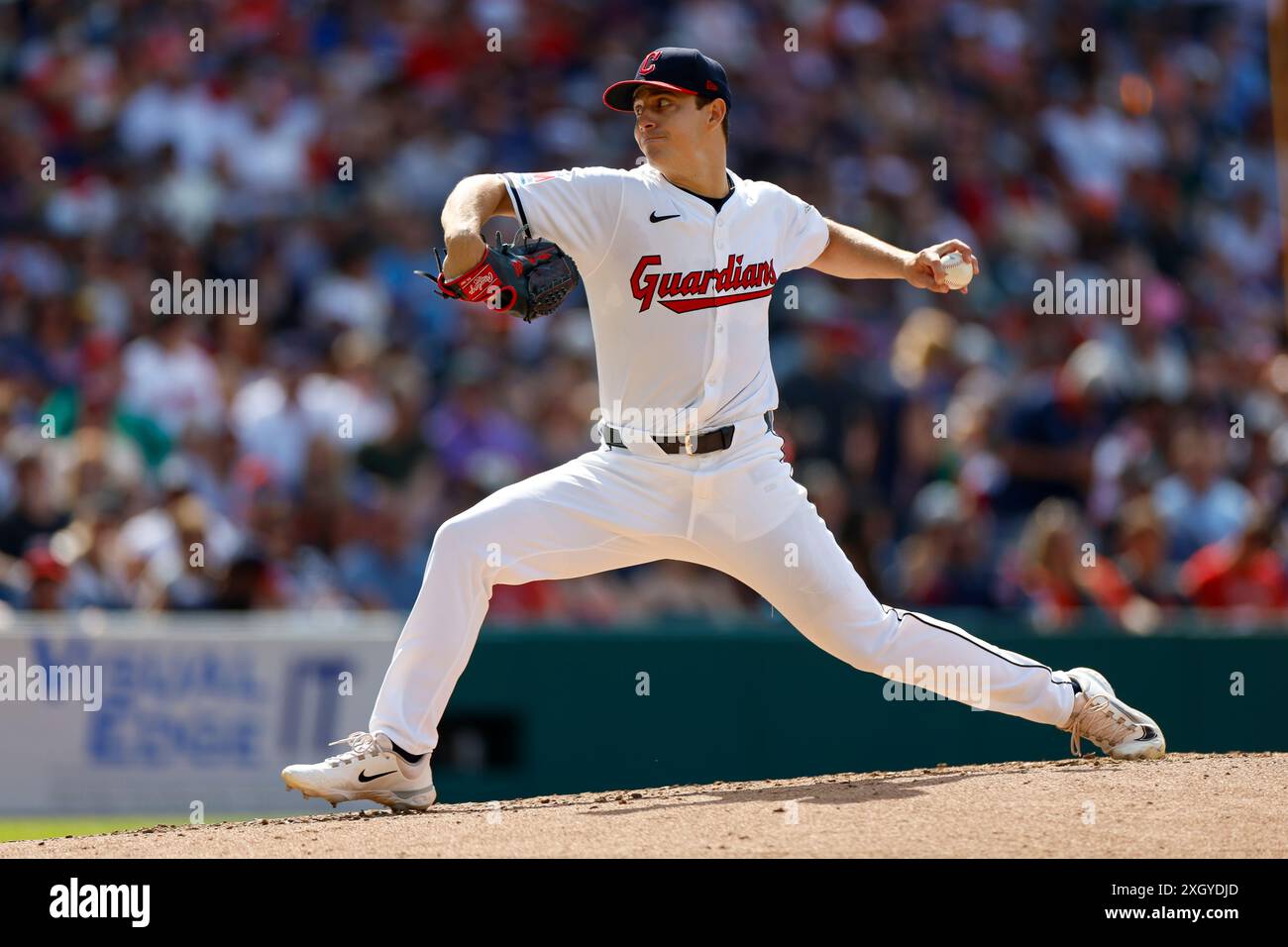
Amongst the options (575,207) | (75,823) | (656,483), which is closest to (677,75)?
(575,207)

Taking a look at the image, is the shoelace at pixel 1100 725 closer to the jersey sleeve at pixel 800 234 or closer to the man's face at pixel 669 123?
the jersey sleeve at pixel 800 234

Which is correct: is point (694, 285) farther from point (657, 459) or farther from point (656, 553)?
point (656, 553)

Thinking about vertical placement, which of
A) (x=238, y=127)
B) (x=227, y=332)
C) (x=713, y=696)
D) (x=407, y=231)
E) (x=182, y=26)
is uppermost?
(x=182, y=26)

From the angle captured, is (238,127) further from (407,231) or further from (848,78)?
(848,78)

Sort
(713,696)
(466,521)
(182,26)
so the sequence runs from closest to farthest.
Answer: (466,521) < (713,696) < (182,26)

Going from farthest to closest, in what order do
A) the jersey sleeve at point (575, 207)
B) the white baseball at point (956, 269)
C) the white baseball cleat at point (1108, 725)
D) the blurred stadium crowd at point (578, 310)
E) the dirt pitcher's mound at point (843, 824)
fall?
the blurred stadium crowd at point (578, 310), the white baseball cleat at point (1108, 725), the white baseball at point (956, 269), the jersey sleeve at point (575, 207), the dirt pitcher's mound at point (843, 824)

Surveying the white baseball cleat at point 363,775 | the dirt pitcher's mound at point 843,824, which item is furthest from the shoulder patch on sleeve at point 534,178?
the dirt pitcher's mound at point 843,824

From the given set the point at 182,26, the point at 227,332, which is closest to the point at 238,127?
the point at 182,26
